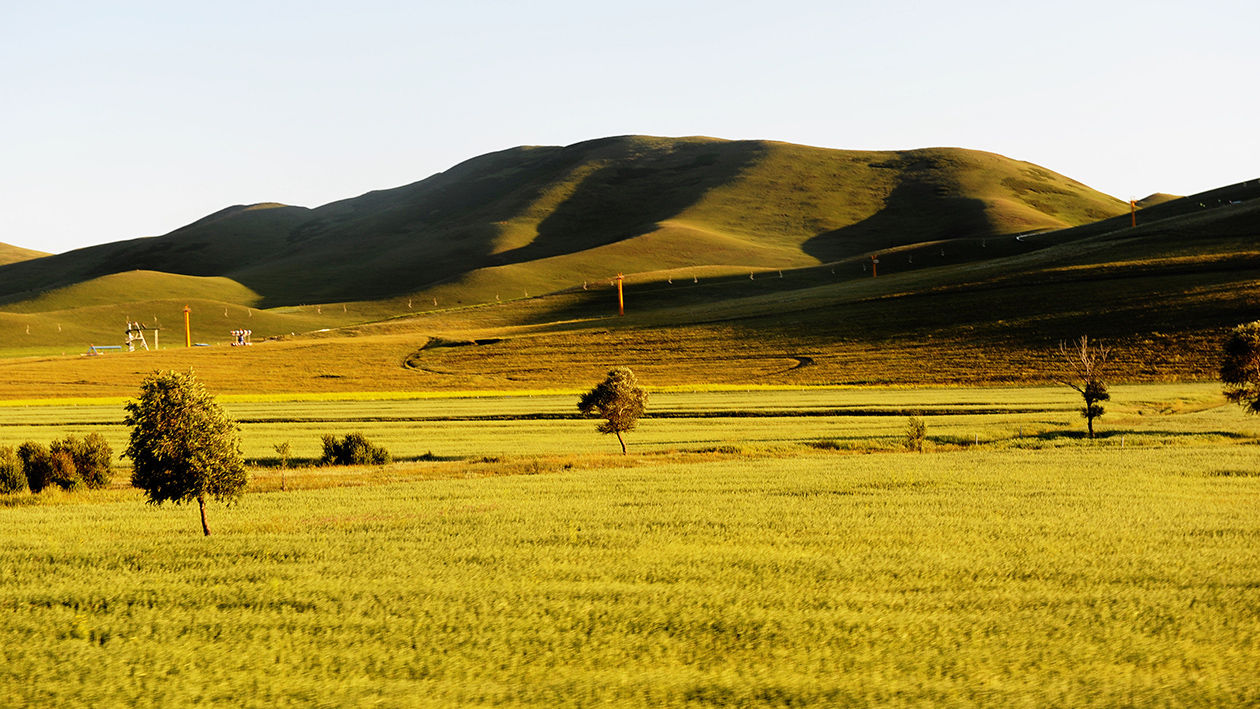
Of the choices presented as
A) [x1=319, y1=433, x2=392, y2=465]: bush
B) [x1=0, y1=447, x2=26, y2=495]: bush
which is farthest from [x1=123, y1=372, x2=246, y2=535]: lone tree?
[x1=319, y1=433, x2=392, y2=465]: bush

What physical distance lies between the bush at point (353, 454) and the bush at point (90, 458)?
7468 millimetres

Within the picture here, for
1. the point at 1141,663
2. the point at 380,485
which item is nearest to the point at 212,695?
the point at 1141,663

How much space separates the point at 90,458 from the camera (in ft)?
108

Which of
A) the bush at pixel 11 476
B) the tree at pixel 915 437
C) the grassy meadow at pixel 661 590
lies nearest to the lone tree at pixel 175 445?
the grassy meadow at pixel 661 590

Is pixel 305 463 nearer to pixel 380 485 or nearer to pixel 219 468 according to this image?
A: pixel 380 485

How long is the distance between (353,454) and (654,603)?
90.0 ft

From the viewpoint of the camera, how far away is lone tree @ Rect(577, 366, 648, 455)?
41.9 m

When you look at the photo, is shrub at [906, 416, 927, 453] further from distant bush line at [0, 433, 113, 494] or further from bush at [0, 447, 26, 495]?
bush at [0, 447, 26, 495]

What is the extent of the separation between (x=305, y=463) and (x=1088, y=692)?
109 feet

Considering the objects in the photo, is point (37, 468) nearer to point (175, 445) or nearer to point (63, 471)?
point (63, 471)

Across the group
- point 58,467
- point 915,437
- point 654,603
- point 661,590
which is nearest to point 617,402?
point 915,437

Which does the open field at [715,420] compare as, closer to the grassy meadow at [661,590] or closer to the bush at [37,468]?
the bush at [37,468]

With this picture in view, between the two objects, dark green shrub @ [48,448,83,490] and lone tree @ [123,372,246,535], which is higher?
lone tree @ [123,372,246,535]

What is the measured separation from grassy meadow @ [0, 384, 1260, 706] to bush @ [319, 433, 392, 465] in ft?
26.8
